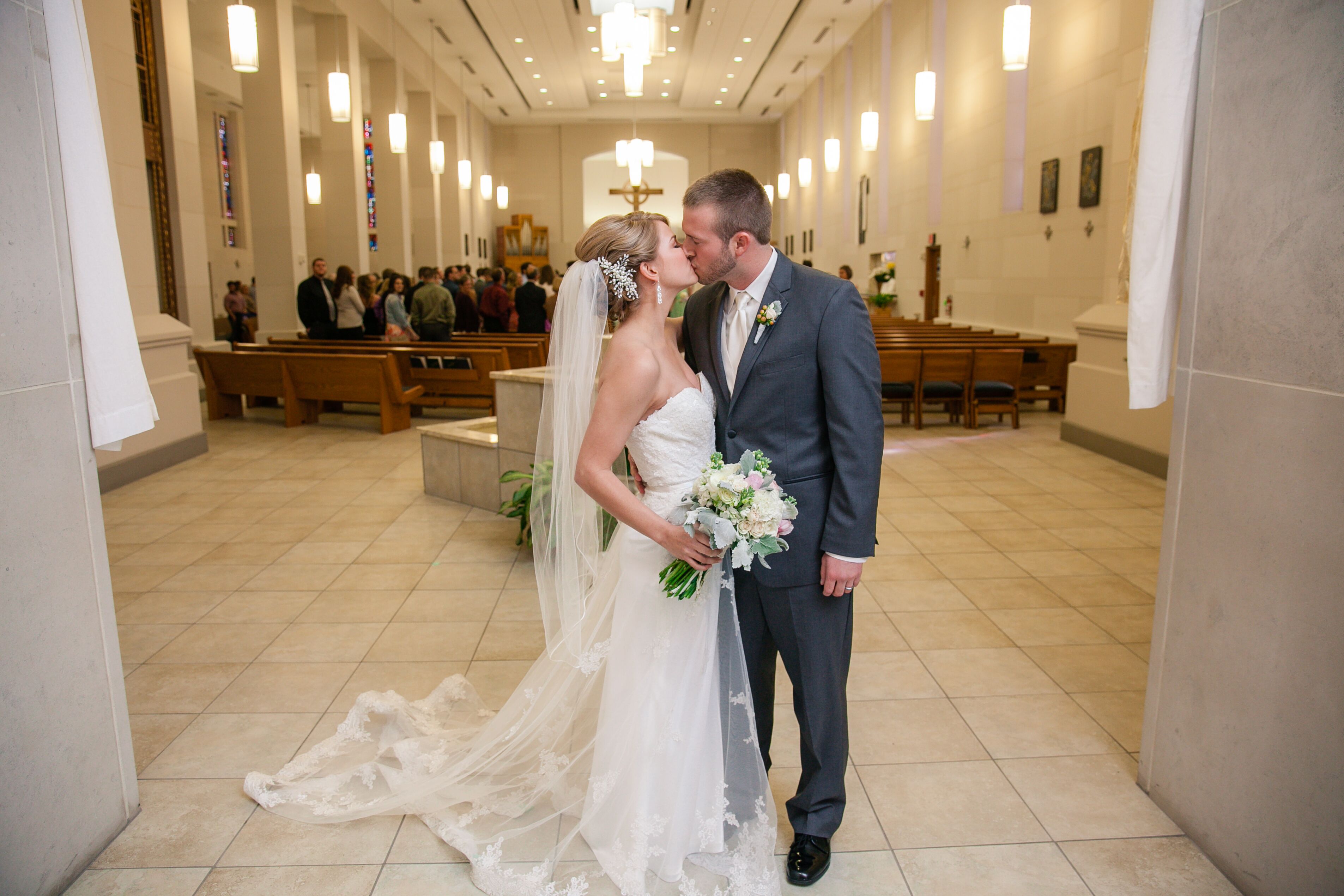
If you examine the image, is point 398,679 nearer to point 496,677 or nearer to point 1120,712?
point 496,677

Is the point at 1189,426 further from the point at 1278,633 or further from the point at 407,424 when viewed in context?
the point at 407,424

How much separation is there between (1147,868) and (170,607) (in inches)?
153

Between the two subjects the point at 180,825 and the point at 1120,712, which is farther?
the point at 1120,712

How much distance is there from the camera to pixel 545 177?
25.8 m

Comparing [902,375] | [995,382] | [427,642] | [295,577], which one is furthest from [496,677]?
[995,382]

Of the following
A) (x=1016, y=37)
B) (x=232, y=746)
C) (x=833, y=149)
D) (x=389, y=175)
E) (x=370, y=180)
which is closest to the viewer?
(x=232, y=746)

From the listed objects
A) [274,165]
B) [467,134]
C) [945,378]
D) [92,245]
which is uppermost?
[467,134]

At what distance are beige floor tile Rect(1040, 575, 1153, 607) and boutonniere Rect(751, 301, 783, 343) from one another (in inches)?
105

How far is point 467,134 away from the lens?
2155 centimetres

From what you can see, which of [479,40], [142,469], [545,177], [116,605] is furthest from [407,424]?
[545,177]

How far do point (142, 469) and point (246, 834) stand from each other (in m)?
5.10

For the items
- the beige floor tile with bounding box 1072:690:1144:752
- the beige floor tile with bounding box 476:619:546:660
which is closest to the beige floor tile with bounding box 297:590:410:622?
the beige floor tile with bounding box 476:619:546:660

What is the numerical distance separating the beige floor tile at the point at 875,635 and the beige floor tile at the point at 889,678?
4cm

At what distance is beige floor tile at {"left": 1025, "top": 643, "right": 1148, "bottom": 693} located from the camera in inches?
127
